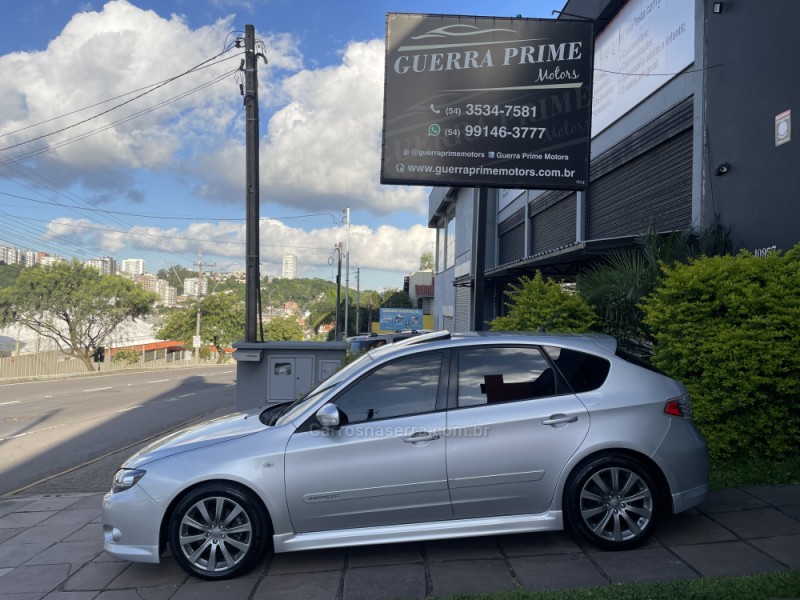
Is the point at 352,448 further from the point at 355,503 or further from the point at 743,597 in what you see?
the point at 743,597

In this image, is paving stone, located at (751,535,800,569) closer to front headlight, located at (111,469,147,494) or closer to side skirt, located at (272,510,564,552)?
side skirt, located at (272,510,564,552)

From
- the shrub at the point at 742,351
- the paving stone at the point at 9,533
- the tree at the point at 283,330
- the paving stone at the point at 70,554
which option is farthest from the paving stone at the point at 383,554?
the tree at the point at 283,330

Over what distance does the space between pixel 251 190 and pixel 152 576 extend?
8684 mm

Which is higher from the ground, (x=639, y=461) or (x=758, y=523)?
(x=639, y=461)

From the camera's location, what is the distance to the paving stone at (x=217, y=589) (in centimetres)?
409

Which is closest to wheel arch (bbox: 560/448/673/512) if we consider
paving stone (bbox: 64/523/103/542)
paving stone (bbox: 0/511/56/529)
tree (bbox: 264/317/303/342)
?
paving stone (bbox: 64/523/103/542)

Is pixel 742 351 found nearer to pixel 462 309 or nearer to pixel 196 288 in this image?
pixel 462 309

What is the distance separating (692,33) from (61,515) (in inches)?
417

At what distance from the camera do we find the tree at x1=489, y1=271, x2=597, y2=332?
8414 mm

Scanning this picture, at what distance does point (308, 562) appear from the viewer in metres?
4.52

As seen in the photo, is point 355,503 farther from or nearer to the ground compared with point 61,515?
farther from the ground

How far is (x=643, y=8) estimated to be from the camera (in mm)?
12117

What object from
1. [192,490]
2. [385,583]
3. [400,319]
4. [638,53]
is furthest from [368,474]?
[400,319]

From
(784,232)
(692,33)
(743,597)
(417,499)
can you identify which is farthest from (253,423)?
(692,33)
